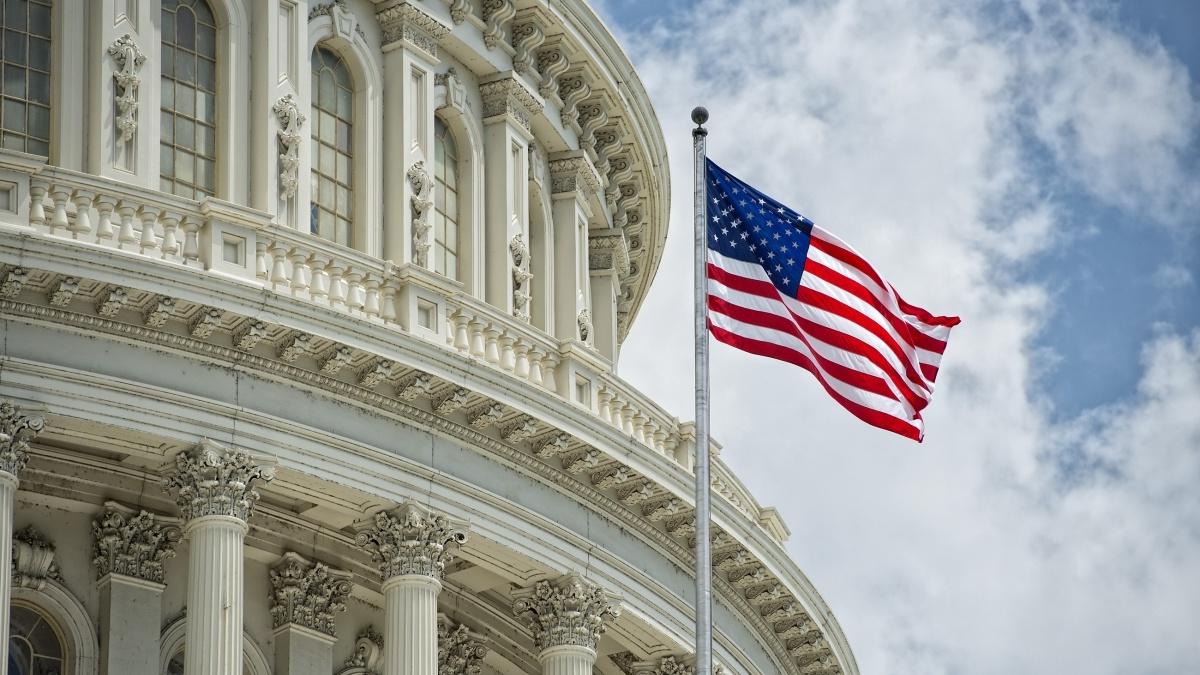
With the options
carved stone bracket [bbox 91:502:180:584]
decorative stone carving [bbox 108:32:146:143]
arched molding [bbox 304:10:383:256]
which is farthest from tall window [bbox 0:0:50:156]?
carved stone bracket [bbox 91:502:180:584]

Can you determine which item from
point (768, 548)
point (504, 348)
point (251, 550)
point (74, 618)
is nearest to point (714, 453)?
point (768, 548)

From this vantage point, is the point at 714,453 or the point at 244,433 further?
the point at 714,453

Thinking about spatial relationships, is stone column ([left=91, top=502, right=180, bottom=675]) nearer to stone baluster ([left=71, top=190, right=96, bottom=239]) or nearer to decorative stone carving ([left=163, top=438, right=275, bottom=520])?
decorative stone carving ([left=163, top=438, right=275, bottom=520])

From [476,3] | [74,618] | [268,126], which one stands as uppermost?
[476,3]

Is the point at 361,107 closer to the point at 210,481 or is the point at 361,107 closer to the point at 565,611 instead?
the point at 565,611

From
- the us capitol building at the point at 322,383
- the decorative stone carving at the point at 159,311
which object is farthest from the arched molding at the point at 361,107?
the decorative stone carving at the point at 159,311

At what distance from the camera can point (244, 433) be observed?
43719 mm

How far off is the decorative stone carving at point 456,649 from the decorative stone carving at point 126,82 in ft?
29.6

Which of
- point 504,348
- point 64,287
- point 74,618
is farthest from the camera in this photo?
point 504,348

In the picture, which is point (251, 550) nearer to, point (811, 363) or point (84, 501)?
point (84, 501)

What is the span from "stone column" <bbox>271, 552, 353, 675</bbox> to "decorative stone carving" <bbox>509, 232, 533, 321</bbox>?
25.9 feet

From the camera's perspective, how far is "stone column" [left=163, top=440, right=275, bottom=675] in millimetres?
42094

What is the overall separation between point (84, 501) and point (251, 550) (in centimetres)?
307

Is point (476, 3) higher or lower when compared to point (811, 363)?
higher
